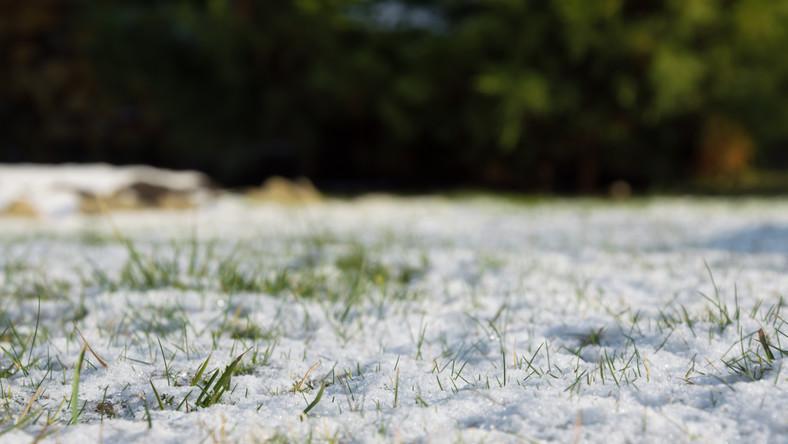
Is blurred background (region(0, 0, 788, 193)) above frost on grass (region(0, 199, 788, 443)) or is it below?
above

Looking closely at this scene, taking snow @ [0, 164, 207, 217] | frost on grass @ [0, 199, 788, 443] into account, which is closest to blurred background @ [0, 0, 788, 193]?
snow @ [0, 164, 207, 217]

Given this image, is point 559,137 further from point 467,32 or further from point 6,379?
point 6,379

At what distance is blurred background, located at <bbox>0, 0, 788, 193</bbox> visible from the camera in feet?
23.9

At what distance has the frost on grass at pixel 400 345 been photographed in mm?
1154

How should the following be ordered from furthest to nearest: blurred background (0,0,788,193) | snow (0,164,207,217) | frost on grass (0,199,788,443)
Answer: blurred background (0,0,788,193), snow (0,164,207,217), frost on grass (0,199,788,443)

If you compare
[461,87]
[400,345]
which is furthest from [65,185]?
[400,345]

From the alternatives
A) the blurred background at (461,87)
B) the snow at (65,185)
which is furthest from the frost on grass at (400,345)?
the blurred background at (461,87)

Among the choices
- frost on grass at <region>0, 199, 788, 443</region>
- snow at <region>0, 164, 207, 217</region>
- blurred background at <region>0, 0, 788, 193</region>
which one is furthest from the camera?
blurred background at <region>0, 0, 788, 193</region>

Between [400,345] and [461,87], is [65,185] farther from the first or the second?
[400,345]

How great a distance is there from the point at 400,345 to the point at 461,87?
682 cm

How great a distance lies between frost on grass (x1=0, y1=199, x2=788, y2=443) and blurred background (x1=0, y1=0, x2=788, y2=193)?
459 cm

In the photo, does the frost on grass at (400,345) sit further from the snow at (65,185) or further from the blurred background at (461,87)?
the blurred background at (461,87)

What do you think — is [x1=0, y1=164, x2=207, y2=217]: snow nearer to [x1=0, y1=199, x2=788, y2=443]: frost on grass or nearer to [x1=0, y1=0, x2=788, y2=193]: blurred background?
[x1=0, y1=0, x2=788, y2=193]: blurred background

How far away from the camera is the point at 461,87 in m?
8.16
